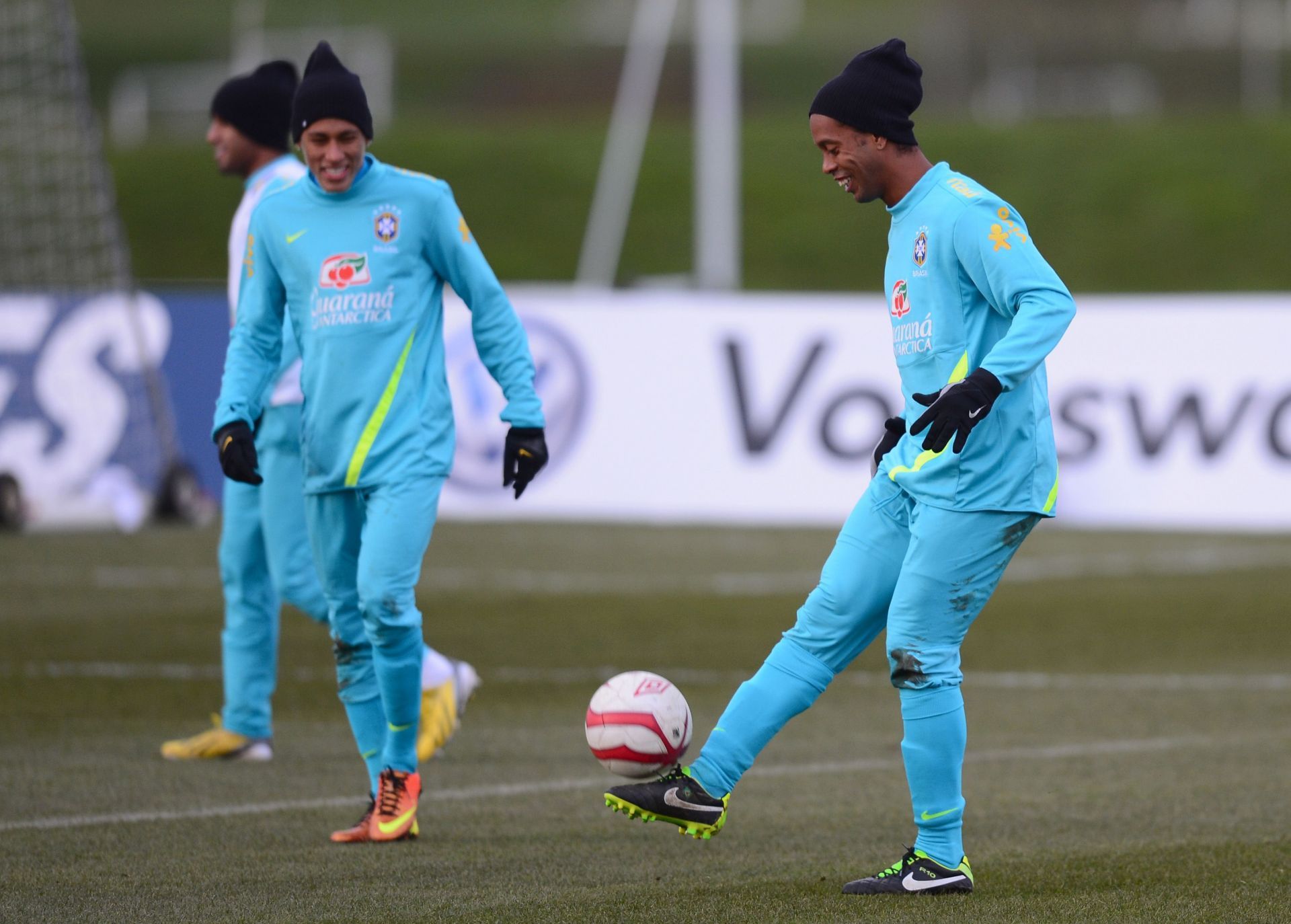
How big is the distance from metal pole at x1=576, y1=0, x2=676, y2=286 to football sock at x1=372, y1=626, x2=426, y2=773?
27.4 m

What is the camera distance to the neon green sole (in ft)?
17.5

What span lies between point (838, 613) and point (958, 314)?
0.83m

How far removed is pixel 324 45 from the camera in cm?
654

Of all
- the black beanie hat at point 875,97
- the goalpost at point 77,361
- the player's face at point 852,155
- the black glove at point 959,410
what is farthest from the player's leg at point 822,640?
the goalpost at point 77,361

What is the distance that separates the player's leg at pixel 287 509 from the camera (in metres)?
7.54

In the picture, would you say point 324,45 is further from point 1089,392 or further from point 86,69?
point 86,69

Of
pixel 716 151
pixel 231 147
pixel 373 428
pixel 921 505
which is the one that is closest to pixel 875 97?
pixel 921 505

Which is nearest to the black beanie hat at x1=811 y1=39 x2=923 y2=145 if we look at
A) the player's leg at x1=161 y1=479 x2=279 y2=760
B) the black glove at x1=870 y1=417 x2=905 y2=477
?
the black glove at x1=870 y1=417 x2=905 y2=477

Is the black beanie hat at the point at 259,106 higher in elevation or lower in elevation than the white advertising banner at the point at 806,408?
higher

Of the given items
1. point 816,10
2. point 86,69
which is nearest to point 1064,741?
point 86,69

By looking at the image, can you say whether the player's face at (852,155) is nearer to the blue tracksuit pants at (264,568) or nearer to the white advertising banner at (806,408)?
the blue tracksuit pants at (264,568)

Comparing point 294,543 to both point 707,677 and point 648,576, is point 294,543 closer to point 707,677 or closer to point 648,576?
point 707,677

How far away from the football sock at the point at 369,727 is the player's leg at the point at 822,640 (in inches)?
57.2

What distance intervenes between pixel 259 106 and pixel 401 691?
266cm
